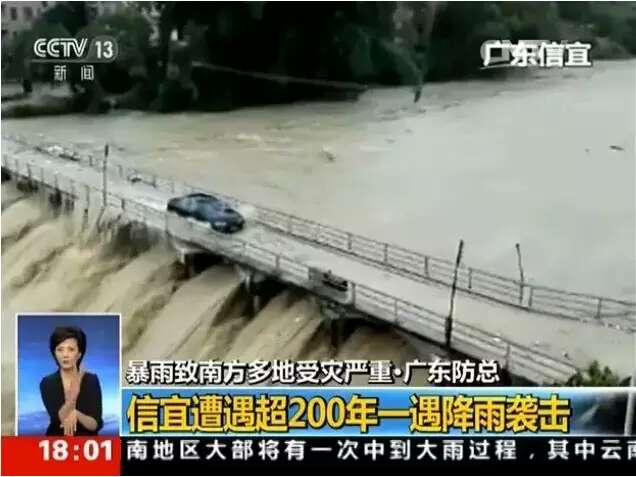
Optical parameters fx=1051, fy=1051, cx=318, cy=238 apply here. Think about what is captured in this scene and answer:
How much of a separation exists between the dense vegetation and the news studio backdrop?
0.04 m

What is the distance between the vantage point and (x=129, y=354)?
2.22 meters

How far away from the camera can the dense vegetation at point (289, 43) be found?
7.13 ft

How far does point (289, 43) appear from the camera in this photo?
2246 mm

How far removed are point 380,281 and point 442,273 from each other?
133 mm

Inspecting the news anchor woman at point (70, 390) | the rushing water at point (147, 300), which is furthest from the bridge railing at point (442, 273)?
the news anchor woman at point (70, 390)

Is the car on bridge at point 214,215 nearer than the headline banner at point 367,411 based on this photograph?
No

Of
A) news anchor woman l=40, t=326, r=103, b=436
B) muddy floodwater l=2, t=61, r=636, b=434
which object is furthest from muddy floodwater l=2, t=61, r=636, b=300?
news anchor woman l=40, t=326, r=103, b=436

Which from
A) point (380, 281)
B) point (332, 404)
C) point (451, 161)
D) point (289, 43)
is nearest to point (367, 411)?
point (332, 404)

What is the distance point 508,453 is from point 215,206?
818mm

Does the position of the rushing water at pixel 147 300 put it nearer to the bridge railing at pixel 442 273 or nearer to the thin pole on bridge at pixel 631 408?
the bridge railing at pixel 442 273

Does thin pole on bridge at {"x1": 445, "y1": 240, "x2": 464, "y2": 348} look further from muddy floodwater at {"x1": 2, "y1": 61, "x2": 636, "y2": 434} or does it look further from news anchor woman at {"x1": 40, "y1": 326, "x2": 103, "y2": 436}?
news anchor woman at {"x1": 40, "y1": 326, "x2": 103, "y2": 436}

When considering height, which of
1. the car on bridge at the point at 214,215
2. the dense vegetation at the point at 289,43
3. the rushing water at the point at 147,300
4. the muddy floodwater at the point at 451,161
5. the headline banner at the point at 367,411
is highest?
the dense vegetation at the point at 289,43

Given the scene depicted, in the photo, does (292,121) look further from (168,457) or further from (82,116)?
(168,457)

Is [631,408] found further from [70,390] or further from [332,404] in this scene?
[70,390]
